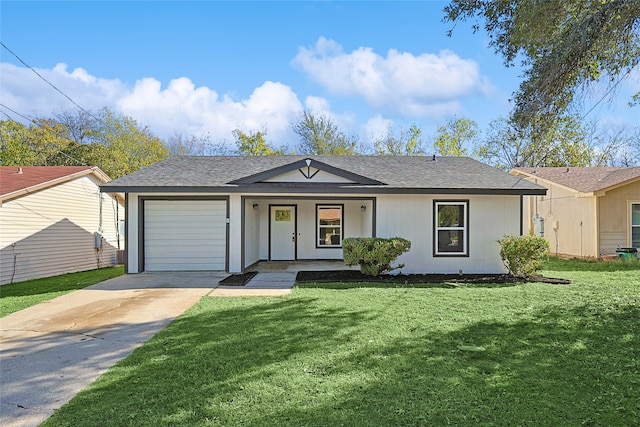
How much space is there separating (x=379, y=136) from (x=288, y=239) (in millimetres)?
18485

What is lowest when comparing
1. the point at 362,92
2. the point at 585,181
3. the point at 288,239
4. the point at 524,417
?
the point at 524,417

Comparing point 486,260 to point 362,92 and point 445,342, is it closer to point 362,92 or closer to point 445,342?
point 445,342

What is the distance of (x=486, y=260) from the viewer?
1095 cm

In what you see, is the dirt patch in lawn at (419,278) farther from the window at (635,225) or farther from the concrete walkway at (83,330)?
the window at (635,225)

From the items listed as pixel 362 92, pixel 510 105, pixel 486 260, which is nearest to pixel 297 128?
pixel 362 92

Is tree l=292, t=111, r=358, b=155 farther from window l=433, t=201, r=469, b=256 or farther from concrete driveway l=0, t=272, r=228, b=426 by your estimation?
concrete driveway l=0, t=272, r=228, b=426

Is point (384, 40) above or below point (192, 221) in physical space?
above

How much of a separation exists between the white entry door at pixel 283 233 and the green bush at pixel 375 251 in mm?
4580

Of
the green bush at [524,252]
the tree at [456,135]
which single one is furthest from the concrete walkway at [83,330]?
the tree at [456,135]

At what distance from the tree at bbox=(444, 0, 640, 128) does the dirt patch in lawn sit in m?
4.72

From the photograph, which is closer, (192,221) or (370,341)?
(370,341)

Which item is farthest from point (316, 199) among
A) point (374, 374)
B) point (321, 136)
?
point (321, 136)

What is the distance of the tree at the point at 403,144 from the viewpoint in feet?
96.4

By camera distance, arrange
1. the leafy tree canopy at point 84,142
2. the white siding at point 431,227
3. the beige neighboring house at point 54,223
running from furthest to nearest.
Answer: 1. the leafy tree canopy at point 84,142
2. the beige neighboring house at point 54,223
3. the white siding at point 431,227
